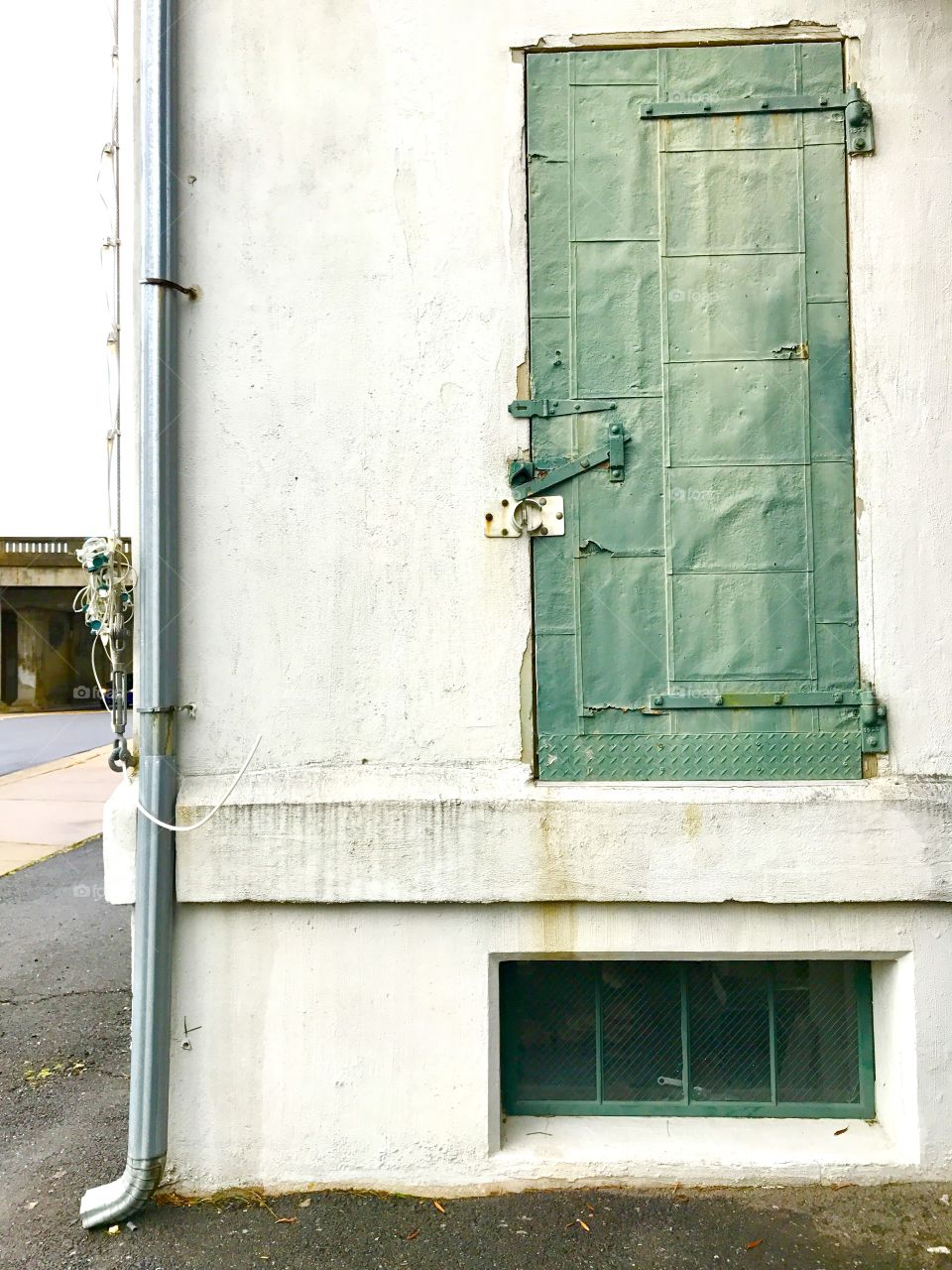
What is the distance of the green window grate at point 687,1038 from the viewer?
3213 mm

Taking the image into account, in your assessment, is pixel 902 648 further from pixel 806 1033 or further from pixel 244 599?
pixel 244 599

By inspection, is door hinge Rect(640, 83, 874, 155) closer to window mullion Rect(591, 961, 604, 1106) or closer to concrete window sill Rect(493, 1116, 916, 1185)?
window mullion Rect(591, 961, 604, 1106)

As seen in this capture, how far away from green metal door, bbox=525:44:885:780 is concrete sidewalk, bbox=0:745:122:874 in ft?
23.1

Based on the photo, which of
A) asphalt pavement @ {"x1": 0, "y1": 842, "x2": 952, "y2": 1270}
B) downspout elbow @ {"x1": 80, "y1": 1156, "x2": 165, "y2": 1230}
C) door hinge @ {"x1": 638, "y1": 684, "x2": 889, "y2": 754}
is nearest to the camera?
asphalt pavement @ {"x1": 0, "y1": 842, "x2": 952, "y2": 1270}

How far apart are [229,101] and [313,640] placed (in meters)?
2.09

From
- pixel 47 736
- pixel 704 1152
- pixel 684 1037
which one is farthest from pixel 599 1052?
pixel 47 736

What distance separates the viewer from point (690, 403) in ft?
10.3

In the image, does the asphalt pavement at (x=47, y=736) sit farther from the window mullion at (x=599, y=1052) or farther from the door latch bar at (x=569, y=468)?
the door latch bar at (x=569, y=468)

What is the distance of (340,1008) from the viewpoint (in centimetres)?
306

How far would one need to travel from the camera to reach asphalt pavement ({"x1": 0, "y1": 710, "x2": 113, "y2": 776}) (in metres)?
16.3

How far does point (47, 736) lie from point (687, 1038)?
20.5 m

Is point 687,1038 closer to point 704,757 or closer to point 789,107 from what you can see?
point 704,757

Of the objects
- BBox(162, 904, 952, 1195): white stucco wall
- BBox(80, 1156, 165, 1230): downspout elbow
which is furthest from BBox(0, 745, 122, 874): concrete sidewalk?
BBox(162, 904, 952, 1195): white stucco wall

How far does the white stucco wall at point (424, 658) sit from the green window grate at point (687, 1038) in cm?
11
